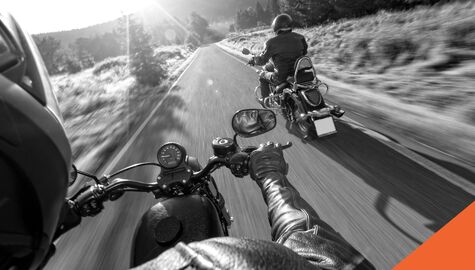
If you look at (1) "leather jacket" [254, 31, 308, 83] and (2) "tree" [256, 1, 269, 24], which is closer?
(1) "leather jacket" [254, 31, 308, 83]

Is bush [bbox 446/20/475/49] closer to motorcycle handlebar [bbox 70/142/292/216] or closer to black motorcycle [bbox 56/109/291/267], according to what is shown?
black motorcycle [bbox 56/109/291/267]

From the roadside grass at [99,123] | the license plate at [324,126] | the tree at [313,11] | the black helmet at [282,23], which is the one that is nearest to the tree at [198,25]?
the tree at [313,11]

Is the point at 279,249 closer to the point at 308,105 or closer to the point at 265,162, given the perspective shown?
Result: the point at 265,162

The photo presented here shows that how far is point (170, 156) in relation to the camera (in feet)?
6.40

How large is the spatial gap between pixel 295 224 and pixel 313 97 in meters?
3.70

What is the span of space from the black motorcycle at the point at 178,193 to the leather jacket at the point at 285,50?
13.7 ft

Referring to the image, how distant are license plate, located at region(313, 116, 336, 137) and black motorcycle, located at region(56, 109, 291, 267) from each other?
2.80 metres

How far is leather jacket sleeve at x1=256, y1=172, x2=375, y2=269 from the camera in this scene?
38.1 inches

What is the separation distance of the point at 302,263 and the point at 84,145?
7593 millimetres

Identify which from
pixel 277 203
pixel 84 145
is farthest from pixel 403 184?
pixel 84 145

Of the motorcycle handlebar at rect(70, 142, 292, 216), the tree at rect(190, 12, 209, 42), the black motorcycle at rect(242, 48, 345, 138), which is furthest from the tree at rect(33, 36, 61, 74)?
the tree at rect(190, 12, 209, 42)

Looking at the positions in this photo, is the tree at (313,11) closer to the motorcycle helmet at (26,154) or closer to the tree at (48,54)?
the tree at (48,54)

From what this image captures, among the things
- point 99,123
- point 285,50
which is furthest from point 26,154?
point 99,123

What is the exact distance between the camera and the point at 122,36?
63.7ft
